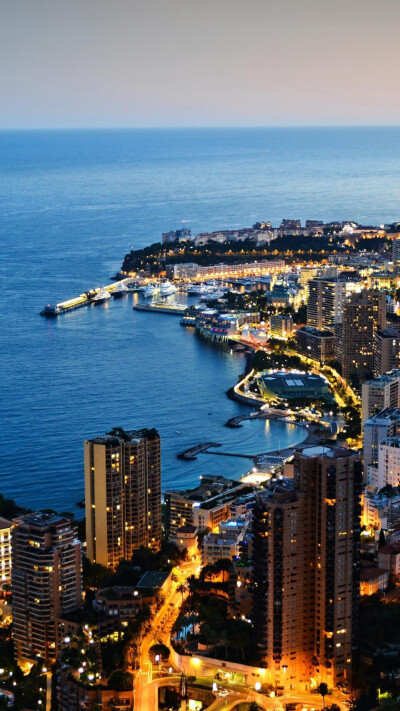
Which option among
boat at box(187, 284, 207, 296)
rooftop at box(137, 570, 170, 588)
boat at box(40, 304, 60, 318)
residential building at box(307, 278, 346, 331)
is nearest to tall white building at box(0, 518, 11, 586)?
rooftop at box(137, 570, 170, 588)

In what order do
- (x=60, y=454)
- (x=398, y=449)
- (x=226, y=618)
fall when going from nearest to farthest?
(x=226, y=618) → (x=398, y=449) → (x=60, y=454)

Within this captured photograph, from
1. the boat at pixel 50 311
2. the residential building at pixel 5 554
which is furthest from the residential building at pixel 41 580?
the boat at pixel 50 311

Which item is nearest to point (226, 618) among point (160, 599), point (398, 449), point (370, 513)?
point (160, 599)

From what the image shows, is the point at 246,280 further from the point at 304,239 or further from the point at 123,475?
the point at 123,475

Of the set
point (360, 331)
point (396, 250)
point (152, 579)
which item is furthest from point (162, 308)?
point (152, 579)

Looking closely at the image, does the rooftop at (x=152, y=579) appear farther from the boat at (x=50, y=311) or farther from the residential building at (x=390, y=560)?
the boat at (x=50, y=311)

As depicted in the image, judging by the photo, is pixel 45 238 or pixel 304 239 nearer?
pixel 304 239

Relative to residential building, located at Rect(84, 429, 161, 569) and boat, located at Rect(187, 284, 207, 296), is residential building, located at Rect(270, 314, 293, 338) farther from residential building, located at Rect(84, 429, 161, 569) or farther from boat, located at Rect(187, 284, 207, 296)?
residential building, located at Rect(84, 429, 161, 569)
